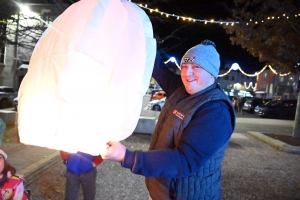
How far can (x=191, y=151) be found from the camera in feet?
4.65

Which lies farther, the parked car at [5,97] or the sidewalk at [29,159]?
the parked car at [5,97]

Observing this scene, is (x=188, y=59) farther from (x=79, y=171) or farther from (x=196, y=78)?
(x=79, y=171)

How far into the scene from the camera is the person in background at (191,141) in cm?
136

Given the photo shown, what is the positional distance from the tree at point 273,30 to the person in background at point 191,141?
10.6 m

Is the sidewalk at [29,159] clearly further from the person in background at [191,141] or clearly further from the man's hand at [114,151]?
the man's hand at [114,151]

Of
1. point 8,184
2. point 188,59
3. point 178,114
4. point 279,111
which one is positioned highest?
point 188,59

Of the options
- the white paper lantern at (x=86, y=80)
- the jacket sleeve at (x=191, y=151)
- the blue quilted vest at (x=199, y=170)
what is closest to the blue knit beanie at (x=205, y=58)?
the blue quilted vest at (x=199, y=170)

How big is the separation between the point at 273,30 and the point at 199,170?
1179 cm

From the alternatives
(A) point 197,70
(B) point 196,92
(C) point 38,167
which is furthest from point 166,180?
(C) point 38,167

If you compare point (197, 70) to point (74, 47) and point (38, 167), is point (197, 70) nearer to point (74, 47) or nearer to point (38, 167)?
point (74, 47)

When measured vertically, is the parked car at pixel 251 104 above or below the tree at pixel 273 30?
below

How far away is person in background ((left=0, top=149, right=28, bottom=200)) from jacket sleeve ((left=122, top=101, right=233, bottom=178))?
2156 mm

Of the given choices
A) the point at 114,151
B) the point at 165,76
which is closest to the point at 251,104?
the point at 165,76

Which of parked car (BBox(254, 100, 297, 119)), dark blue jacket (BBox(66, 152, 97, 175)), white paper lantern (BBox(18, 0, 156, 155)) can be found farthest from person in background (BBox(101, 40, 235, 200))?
parked car (BBox(254, 100, 297, 119))
